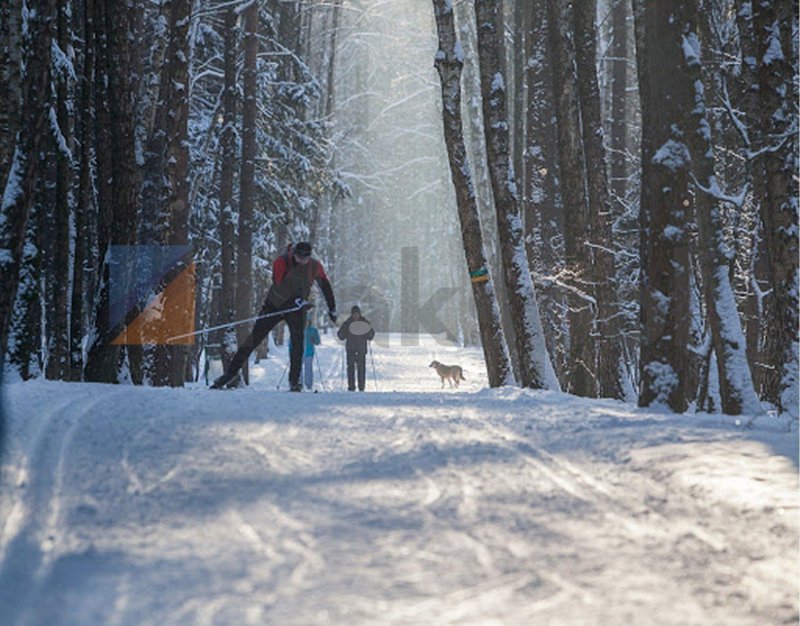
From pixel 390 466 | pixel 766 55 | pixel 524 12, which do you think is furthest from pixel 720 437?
pixel 524 12

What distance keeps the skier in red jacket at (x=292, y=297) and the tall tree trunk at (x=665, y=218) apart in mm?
4626

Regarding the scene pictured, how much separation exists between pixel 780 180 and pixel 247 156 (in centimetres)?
1644

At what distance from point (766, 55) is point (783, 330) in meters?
2.63

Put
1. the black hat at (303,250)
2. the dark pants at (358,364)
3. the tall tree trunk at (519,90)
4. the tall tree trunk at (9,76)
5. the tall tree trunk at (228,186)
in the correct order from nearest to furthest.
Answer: the tall tree trunk at (9,76) < the black hat at (303,250) < the dark pants at (358,364) < the tall tree trunk at (228,186) < the tall tree trunk at (519,90)

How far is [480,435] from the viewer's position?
22.1ft

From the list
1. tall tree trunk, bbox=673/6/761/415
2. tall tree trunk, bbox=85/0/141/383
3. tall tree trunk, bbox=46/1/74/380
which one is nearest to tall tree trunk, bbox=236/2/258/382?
tall tree trunk, bbox=46/1/74/380

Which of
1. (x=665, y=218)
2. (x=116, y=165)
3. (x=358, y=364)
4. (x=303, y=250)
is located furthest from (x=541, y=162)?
(x=665, y=218)

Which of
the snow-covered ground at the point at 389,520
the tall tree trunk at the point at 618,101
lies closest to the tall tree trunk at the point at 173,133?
the snow-covered ground at the point at 389,520

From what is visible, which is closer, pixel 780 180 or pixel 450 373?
pixel 780 180

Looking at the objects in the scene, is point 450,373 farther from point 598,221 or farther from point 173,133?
point 173,133

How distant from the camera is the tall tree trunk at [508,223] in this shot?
12.6 metres

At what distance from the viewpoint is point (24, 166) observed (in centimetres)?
855

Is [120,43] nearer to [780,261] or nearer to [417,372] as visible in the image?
[780,261]

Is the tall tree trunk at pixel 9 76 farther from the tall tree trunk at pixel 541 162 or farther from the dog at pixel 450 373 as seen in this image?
the dog at pixel 450 373
